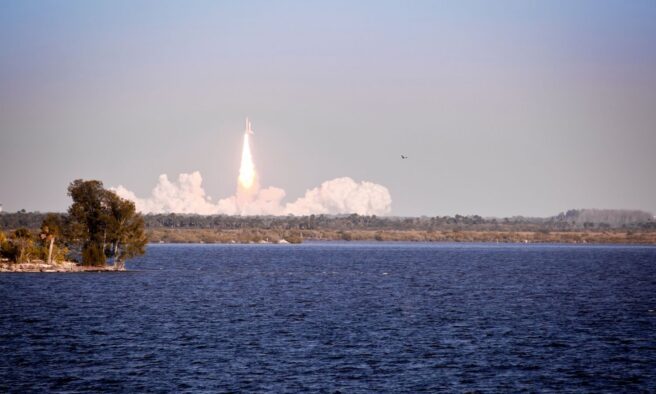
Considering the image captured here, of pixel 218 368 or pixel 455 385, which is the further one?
pixel 218 368

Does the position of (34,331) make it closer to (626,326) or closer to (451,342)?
(451,342)

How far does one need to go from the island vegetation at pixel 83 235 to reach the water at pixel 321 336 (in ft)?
8.06

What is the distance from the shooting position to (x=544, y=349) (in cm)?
5403

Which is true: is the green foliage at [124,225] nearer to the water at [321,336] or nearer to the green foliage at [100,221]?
the green foliage at [100,221]

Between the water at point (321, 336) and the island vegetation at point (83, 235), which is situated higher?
the island vegetation at point (83, 235)

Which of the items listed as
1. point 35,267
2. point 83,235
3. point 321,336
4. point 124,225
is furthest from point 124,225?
point 321,336

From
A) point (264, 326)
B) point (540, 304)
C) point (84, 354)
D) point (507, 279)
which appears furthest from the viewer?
point (507, 279)

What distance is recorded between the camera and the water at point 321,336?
44.5 meters

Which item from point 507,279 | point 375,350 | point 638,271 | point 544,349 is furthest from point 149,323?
point 638,271

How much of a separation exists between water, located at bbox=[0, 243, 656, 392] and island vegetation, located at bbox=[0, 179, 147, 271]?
246 centimetres

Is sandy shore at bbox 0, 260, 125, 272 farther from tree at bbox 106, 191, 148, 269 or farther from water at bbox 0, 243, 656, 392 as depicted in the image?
tree at bbox 106, 191, 148, 269

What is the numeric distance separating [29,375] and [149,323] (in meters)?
21.2

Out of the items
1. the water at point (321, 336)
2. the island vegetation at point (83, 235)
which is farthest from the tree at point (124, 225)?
the water at point (321, 336)

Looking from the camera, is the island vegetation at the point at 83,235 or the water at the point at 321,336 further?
the island vegetation at the point at 83,235
